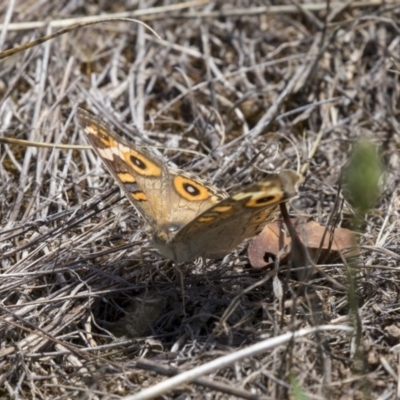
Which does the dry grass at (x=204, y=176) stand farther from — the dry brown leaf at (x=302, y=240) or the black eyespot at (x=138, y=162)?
the black eyespot at (x=138, y=162)

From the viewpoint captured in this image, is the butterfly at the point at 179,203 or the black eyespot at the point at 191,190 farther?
the black eyespot at the point at 191,190

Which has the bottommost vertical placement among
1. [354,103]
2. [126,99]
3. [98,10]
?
[354,103]

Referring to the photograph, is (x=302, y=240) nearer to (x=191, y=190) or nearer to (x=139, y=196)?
(x=191, y=190)

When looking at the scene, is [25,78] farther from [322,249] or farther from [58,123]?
[322,249]

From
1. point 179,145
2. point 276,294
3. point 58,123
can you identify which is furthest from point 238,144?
point 276,294

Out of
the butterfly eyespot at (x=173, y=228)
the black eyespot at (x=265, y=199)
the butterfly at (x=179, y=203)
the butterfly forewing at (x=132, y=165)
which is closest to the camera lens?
the black eyespot at (x=265, y=199)

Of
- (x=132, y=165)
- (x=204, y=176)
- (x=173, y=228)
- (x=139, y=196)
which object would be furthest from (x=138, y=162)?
(x=204, y=176)

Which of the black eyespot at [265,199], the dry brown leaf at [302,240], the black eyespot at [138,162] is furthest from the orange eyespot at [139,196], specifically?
the black eyespot at [265,199]

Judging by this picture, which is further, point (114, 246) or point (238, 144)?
point (238, 144)
